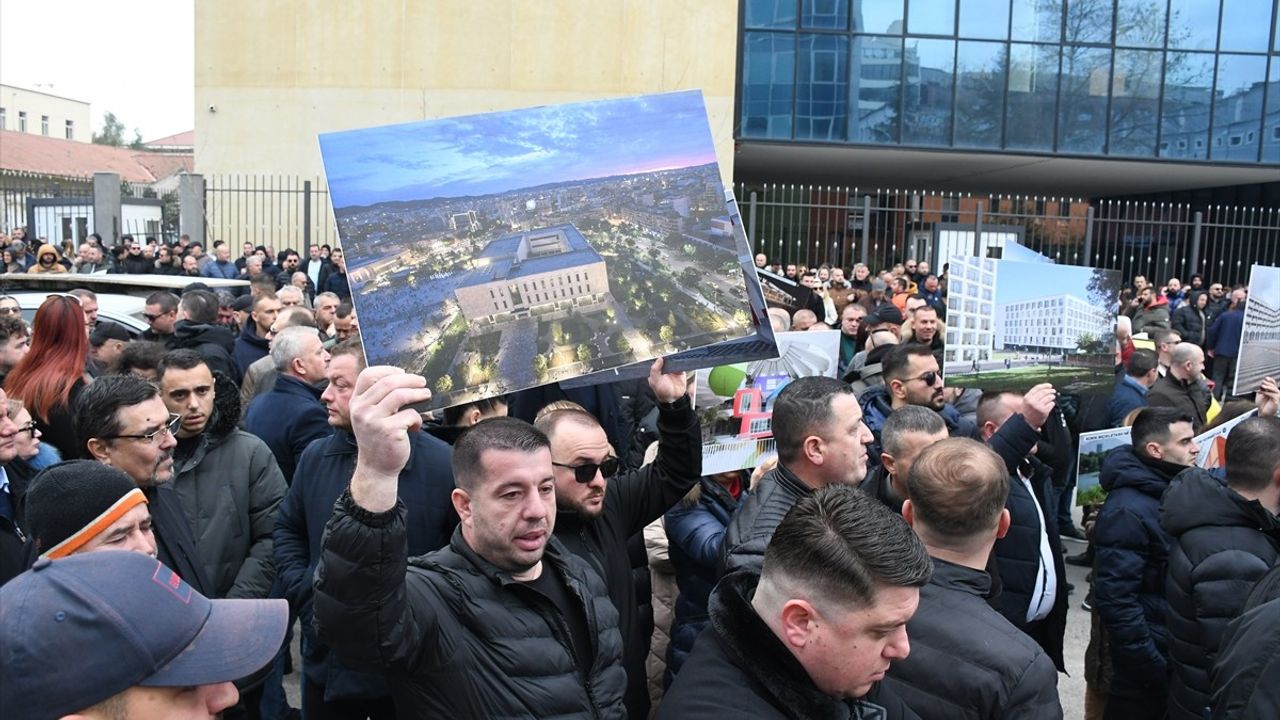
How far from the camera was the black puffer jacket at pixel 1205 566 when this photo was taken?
3.68 meters

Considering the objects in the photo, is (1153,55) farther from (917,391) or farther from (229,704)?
(229,704)

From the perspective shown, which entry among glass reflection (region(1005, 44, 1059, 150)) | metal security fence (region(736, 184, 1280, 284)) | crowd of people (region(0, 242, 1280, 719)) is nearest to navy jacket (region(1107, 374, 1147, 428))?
crowd of people (region(0, 242, 1280, 719))

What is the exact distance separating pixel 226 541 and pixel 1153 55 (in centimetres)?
2514

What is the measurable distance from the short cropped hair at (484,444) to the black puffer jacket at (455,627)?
6.6 inches

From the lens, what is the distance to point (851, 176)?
1210 inches

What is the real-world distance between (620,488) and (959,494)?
1.29 meters

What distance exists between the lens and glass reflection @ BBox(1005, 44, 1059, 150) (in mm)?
23859

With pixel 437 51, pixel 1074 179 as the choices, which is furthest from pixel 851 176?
pixel 437 51

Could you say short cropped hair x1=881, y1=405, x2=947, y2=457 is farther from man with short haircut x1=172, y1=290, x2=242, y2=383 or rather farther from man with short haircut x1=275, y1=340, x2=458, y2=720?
man with short haircut x1=172, y1=290, x2=242, y2=383

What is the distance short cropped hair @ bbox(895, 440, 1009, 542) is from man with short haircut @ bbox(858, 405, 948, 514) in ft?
3.13

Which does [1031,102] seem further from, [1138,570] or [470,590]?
[470,590]

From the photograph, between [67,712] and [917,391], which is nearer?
[67,712]

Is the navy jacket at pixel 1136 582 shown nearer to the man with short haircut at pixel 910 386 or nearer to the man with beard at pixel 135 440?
the man with short haircut at pixel 910 386

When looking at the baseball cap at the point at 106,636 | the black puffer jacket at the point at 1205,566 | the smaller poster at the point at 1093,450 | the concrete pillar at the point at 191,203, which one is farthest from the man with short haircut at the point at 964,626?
the concrete pillar at the point at 191,203
